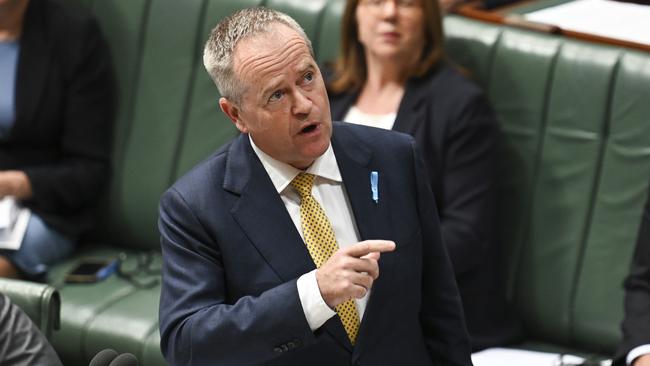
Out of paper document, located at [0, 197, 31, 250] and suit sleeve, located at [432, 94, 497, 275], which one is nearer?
suit sleeve, located at [432, 94, 497, 275]

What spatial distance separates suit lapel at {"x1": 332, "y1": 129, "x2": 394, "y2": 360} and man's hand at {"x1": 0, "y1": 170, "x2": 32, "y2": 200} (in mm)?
1882

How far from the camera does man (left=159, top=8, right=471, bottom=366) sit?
2.16 metres

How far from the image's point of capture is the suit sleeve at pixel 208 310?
2.13 metres

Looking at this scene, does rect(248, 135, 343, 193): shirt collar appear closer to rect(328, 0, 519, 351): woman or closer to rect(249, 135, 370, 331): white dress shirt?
rect(249, 135, 370, 331): white dress shirt

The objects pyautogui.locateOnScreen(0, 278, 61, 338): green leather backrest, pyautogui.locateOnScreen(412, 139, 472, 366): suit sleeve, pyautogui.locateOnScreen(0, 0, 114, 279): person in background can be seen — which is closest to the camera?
pyautogui.locateOnScreen(412, 139, 472, 366): suit sleeve

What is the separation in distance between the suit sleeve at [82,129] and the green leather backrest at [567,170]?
1.32 meters

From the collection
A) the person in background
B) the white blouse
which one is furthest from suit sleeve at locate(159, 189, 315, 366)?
the person in background

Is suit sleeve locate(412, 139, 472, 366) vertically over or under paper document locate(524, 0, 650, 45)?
under

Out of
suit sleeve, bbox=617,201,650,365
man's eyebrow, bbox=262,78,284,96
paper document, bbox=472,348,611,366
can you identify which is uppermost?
man's eyebrow, bbox=262,78,284,96

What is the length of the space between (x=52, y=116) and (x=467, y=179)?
4.93 ft

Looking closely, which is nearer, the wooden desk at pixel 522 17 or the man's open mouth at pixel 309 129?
the man's open mouth at pixel 309 129

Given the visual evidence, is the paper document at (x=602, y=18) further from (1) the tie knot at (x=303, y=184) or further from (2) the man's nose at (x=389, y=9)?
(1) the tie knot at (x=303, y=184)

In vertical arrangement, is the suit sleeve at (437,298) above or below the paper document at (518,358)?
above

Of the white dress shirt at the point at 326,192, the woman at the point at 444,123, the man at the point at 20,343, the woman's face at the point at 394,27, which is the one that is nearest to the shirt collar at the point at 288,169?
the white dress shirt at the point at 326,192
